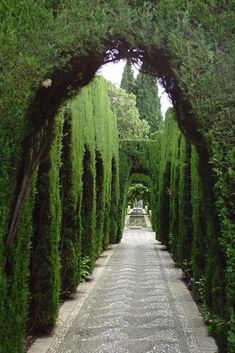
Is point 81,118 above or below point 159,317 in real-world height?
above

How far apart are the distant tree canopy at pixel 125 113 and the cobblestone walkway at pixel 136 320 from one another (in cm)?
2818

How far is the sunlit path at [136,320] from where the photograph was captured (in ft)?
20.9

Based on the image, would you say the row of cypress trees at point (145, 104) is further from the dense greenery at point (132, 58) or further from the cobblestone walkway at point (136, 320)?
the dense greenery at point (132, 58)

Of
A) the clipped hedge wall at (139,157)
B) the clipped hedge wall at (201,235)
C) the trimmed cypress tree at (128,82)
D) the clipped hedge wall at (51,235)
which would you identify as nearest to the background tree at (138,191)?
the trimmed cypress tree at (128,82)

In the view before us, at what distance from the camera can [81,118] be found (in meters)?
10.2

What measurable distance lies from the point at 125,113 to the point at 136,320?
33.2 metres

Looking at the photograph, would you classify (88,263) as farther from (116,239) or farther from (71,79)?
(116,239)

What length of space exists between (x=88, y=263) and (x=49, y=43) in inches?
339

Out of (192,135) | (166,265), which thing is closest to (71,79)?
(192,135)

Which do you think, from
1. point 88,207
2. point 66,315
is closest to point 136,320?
point 66,315

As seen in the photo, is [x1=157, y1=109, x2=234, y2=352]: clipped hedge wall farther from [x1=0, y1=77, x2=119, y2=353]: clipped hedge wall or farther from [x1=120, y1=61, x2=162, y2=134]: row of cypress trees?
[x1=120, y1=61, x2=162, y2=134]: row of cypress trees

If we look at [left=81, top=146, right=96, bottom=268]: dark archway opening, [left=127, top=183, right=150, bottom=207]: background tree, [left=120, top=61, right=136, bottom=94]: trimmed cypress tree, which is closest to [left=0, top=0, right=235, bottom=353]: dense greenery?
[left=81, top=146, right=96, bottom=268]: dark archway opening

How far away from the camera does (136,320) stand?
7.73 meters

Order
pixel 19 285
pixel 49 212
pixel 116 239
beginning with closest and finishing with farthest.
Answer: pixel 19 285, pixel 49 212, pixel 116 239
